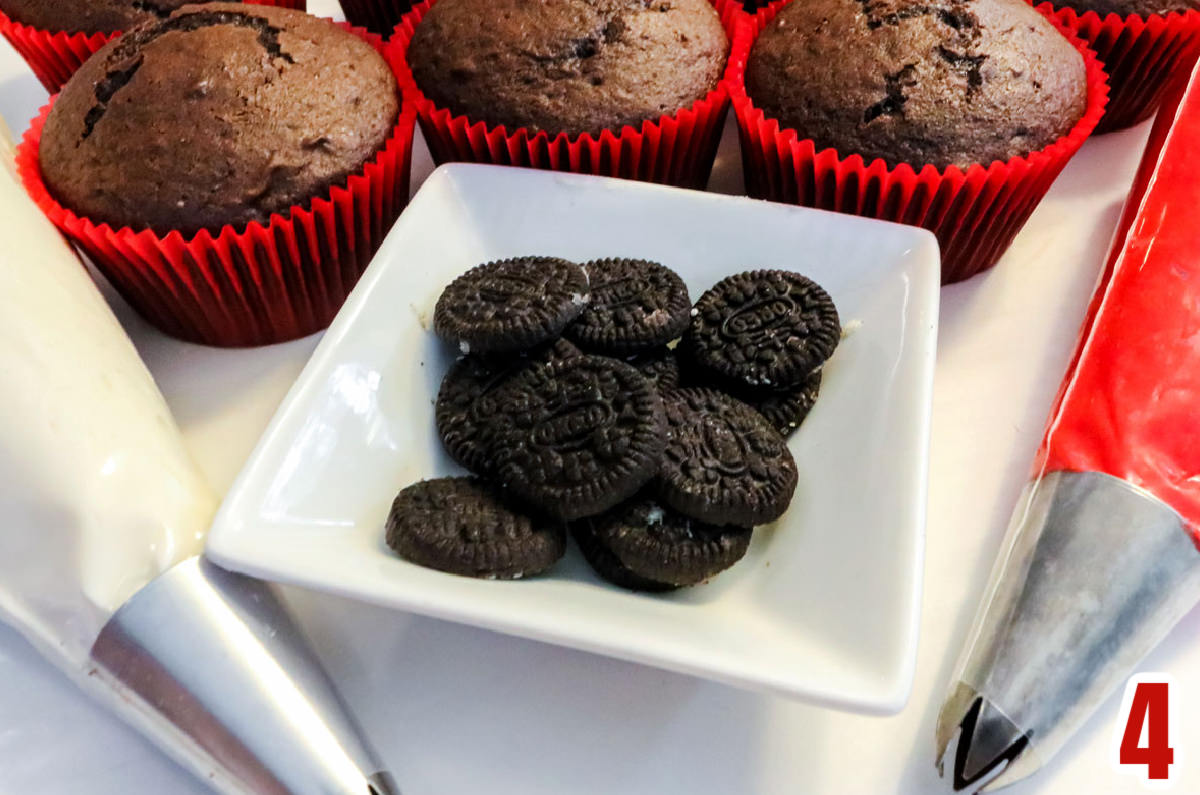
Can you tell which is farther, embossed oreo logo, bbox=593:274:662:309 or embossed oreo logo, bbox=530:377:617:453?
embossed oreo logo, bbox=593:274:662:309

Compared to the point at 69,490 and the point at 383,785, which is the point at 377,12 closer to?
the point at 69,490

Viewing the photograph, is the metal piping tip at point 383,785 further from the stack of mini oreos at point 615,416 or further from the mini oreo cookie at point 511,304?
the mini oreo cookie at point 511,304

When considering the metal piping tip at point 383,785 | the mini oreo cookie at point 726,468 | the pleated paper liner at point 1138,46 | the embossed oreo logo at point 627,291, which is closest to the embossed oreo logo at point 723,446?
the mini oreo cookie at point 726,468

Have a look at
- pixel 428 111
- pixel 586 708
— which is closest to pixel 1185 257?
pixel 586 708

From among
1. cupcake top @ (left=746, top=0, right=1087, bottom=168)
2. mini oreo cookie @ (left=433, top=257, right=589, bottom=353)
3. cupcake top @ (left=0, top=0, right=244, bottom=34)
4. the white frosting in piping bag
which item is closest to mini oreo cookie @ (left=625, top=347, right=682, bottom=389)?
mini oreo cookie @ (left=433, top=257, right=589, bottom=353)

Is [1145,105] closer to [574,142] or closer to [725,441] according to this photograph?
[574,142]

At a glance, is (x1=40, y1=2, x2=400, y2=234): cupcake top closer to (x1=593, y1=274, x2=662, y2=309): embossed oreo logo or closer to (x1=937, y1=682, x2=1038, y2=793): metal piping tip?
(x1=593, y1=274, x2=662, y2=309): embossed oreo logo

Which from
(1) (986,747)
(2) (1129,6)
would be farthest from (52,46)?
(2) (1129,6)
